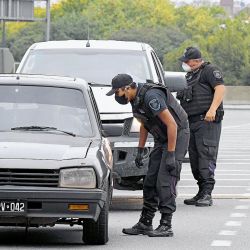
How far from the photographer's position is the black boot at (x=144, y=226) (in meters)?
12.4

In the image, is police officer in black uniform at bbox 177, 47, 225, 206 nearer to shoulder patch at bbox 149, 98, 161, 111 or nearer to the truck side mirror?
shoulder patch at bbox 149, 98, 161, 111

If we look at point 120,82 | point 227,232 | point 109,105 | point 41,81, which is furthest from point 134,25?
point 120,82

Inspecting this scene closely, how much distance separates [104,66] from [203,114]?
1.42m

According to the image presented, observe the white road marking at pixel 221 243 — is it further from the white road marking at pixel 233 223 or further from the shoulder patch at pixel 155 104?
the white road marking at pixel 233 223

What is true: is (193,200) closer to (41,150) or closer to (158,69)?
(158,69)

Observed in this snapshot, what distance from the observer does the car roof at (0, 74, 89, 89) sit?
40.5ft

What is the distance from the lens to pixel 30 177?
10.7m

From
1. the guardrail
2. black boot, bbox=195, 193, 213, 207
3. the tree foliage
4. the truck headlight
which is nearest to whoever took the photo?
the truck headlight

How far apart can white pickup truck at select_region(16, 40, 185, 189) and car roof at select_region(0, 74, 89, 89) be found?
221 centimetres

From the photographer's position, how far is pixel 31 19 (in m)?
51.9

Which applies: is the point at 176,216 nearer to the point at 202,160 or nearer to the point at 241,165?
the point at 202,160

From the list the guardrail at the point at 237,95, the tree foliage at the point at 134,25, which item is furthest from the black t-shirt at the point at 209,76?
the tree foliage at the point at 134,25

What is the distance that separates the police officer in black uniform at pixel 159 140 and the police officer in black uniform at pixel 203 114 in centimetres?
310

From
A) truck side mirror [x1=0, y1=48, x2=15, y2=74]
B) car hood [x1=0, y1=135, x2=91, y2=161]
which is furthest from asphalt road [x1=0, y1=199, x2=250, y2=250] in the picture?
truck side mirror [x1=0, y1=48, x2=15, y2=74]
